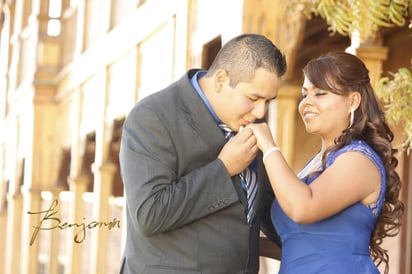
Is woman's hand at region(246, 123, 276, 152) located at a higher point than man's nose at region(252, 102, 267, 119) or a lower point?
lower

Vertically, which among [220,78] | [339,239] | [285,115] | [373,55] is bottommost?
[339,239]

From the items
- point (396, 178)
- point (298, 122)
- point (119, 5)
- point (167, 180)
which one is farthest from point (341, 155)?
point (119, 5)

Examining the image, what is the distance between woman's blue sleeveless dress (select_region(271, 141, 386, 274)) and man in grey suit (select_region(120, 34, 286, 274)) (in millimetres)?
281

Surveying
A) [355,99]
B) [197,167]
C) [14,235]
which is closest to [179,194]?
[197,167]

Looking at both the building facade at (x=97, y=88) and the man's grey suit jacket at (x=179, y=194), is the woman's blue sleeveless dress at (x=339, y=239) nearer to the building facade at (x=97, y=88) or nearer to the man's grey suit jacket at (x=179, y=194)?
the man's grey suit jacket at (x=179, y=194)

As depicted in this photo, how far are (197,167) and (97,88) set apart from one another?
420 inches

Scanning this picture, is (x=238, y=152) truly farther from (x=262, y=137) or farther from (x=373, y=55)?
(x=373, y=55)

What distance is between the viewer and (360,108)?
4250mm

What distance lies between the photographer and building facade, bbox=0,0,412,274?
905cm

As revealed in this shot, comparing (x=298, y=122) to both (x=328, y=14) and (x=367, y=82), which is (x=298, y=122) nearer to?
(x=328, y=14)

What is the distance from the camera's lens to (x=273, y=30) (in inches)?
340

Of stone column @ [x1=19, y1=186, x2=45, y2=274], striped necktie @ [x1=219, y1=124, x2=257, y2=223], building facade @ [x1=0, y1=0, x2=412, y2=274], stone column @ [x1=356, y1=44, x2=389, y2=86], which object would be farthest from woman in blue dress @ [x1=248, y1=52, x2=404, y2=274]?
stone column @ [x1=19, y1=186, x2=45, y2=274]

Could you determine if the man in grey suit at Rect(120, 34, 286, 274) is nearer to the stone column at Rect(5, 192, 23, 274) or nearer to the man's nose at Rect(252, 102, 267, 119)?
the man's nose at Rect(252, 102, 267, 119)

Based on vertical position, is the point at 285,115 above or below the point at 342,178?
above
